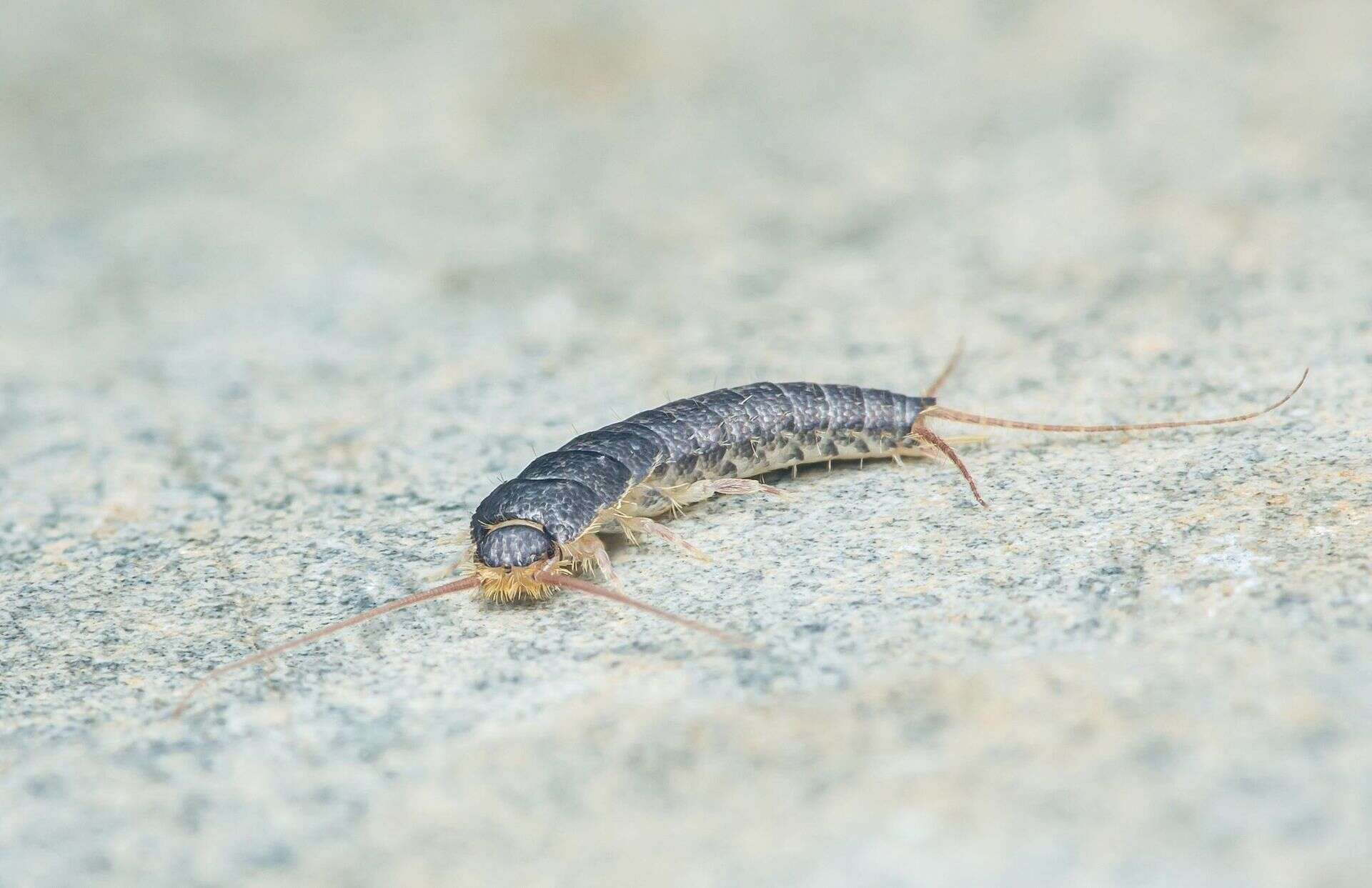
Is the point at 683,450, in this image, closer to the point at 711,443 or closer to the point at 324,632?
the point at 711,443

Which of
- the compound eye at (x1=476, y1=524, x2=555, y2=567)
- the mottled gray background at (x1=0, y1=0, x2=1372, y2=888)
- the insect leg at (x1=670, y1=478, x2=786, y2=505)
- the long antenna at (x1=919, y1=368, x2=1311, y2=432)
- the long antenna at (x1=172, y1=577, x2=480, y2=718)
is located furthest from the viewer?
the long antenna at (x1=919, y1=368, x2=1311, y2=432)

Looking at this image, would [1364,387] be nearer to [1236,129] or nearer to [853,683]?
[853,683]

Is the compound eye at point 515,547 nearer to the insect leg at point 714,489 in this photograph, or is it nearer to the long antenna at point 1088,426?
the insect leg at point 714,489

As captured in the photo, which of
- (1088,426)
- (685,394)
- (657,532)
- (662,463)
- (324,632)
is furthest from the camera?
(685,394)

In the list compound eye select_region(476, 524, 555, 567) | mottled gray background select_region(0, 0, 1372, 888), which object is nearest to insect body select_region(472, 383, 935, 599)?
compound eye select_region(476, 524, 555, 567)

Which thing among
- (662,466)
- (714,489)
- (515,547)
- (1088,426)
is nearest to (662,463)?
(662,466)

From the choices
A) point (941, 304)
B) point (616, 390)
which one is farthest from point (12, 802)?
point (941, 304)

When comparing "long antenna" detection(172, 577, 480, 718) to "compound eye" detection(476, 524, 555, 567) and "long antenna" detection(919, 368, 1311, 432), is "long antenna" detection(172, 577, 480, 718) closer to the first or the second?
"compound eye" detection(476, 524, 555, 567)
